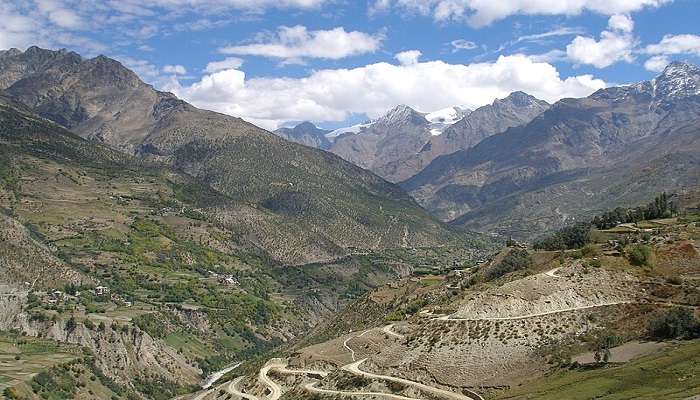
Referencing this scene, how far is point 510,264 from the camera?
142125 millimetres

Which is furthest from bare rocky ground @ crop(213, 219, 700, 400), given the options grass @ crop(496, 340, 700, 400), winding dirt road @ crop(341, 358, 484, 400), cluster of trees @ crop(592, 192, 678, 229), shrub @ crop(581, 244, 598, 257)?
cluster of trees @ crop(592, 192, 678, 229)

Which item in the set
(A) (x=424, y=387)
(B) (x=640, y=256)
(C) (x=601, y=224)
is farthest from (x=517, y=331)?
(C) (x=601, y=224)

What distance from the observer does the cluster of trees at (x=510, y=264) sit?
135 meters

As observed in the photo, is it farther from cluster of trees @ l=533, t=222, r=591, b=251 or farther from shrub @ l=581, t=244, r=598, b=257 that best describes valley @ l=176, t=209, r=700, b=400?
cluster of trees @ l=533, t=222, r=591, b=251

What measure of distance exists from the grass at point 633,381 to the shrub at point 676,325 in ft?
9.64

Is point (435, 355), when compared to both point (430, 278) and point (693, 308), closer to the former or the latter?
point (693, 308)

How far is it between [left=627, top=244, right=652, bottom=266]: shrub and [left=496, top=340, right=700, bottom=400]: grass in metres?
26.9

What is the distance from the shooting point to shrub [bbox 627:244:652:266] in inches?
3947

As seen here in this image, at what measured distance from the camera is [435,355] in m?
85.6

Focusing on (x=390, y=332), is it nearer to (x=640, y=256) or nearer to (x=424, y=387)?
(x=424, y=387)

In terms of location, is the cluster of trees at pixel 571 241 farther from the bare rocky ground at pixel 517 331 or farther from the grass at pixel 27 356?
the grass at pixel 27 356

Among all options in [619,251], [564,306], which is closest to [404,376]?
[564,306]

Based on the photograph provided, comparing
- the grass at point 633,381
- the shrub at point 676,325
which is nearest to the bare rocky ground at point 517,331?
the shrub at point 676,325

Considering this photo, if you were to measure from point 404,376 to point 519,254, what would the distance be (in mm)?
69899
